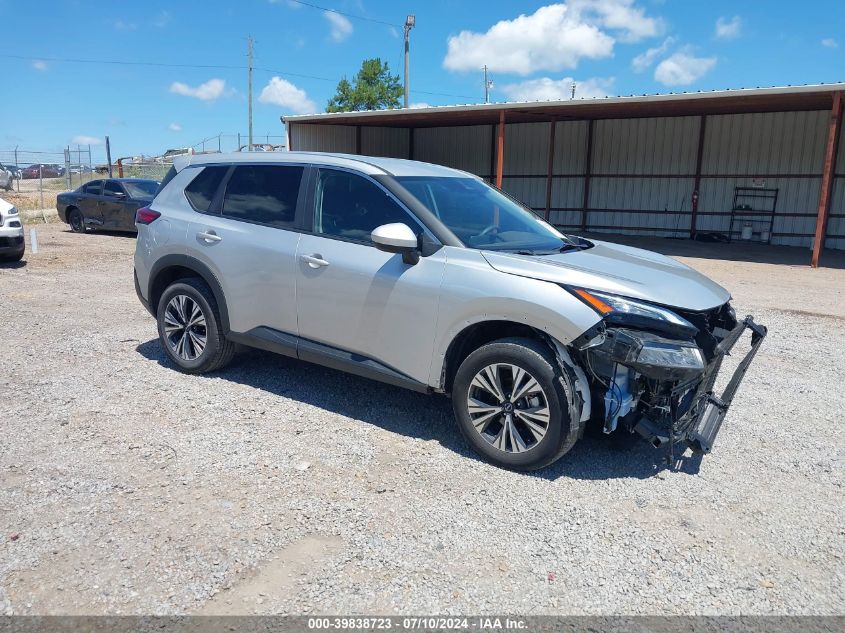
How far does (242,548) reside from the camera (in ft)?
10.5

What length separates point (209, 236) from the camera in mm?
5348

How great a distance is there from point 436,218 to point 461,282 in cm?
59

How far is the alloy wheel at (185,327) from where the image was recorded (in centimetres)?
557

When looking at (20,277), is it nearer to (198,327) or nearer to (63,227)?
(198,327)

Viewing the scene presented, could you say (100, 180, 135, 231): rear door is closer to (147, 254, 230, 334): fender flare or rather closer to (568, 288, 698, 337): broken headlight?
(147, 254, 230, 334): fender flare

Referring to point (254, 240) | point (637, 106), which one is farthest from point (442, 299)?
point (637, 106)

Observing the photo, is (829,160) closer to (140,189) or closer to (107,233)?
(140,189)

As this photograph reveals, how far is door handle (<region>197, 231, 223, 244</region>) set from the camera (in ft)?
17.4

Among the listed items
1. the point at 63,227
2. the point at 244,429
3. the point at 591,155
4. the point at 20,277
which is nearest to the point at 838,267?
the point at 591,155

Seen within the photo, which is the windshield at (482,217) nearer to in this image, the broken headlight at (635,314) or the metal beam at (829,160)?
the broken headlight at (635,314)

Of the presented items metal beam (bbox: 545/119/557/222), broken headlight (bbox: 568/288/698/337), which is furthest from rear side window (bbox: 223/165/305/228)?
metal beam (bbox: 545/119/557/222)

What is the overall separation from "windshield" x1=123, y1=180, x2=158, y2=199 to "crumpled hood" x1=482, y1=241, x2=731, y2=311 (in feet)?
49.2

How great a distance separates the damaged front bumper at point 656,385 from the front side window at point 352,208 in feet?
4.98

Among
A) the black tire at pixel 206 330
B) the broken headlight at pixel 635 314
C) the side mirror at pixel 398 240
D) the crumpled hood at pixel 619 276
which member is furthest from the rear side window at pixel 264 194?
the broken headlight at pixel 635 314
